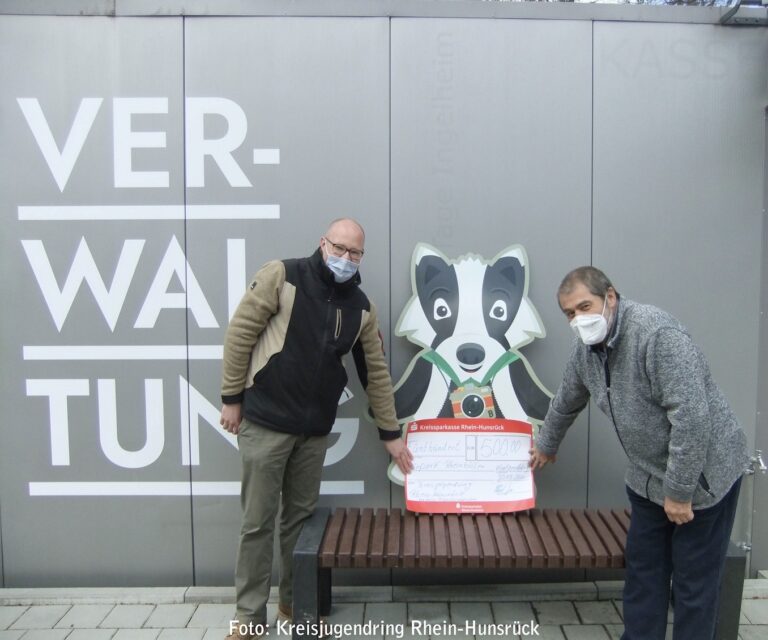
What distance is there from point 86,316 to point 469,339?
2108 millimetres

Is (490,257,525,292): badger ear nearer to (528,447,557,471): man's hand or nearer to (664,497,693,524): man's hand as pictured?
(528,447,557,471): man's hand

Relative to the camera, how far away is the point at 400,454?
10.2ft

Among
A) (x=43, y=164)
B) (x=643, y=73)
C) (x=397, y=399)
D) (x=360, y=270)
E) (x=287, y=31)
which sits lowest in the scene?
(x=397, y=399)

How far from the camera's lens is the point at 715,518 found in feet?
7.80

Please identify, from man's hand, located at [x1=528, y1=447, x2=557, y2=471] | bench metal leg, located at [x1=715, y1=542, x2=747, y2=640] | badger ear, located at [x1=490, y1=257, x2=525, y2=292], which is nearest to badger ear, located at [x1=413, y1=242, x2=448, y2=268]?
badger ear, located at [x1=490, y1=257, x2=525, y2=292]

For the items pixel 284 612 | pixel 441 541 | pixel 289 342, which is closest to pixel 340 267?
pixel 289 342

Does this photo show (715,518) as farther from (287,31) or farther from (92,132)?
(92,132)

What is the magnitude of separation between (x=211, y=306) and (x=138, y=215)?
2.07ft

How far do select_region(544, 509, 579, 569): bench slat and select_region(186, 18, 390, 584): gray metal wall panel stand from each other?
1428 mm

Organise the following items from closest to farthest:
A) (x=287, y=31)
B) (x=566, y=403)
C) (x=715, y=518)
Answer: (x=715, y=518), (x=566, y=403), (x=287, y=31)

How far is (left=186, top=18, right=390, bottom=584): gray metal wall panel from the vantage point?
3.20 m

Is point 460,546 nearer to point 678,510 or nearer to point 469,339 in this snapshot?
point 678,510

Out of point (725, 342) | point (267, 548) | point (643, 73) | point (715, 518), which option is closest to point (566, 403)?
point (715, 518)

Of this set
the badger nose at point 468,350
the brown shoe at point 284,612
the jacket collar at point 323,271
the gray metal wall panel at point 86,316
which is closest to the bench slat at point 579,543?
the badger nose at point 468,350
